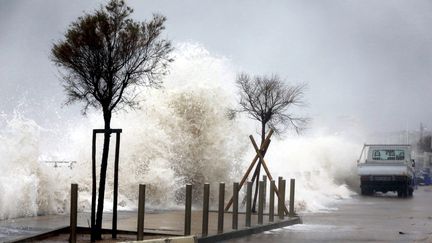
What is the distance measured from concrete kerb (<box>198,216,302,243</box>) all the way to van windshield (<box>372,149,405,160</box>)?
25.1 meters

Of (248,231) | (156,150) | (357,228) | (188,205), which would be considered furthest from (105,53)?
(156,150)

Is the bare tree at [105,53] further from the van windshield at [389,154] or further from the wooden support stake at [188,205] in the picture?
the van windshield at [389,154]

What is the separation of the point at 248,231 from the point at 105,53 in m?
5.31

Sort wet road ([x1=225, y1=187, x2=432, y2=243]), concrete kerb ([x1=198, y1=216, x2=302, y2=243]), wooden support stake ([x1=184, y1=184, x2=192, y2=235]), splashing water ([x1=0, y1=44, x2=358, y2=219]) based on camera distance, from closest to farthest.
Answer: wooden support stake ([x1=184, y1=184, x2=192, y2=235]), concrete kerb ([x1=198, y1=216, x2=302, y2=243]), wet road ([x1=225, y1=187, x2=432, y2=243]), splashing water ([x1=0, y1=44, x2=358, y2=219])

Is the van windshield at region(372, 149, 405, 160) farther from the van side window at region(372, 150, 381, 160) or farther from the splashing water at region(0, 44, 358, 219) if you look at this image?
the splashing water at region(0, 44, 358, 219)

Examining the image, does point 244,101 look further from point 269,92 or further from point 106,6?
point 106,6

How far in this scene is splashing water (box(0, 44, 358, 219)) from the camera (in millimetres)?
22125

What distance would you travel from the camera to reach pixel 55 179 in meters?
22.5

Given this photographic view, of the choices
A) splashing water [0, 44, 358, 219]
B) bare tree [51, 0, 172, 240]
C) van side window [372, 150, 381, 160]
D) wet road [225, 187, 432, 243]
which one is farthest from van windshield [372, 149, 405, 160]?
bare tree [51, 0, 172, 240]

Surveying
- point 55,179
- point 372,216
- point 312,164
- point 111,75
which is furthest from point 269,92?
point 312,164

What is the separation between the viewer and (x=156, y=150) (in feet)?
92.0

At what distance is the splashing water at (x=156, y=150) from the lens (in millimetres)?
22125

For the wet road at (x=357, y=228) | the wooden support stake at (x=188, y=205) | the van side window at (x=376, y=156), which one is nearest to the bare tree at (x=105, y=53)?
the wooden support stake at (x=188, y=205)

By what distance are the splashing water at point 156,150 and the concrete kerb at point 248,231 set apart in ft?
17.9
